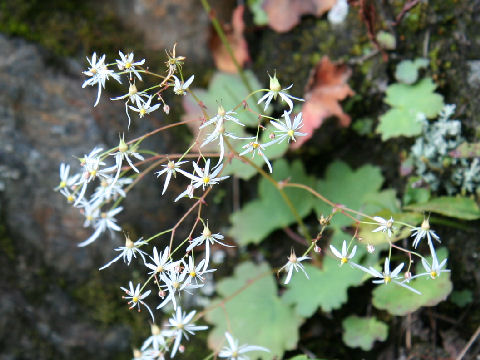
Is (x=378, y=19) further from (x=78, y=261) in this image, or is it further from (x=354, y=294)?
(x=78, y=261)

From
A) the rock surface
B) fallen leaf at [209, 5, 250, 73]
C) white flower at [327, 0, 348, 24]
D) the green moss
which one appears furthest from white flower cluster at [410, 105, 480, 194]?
the green moss

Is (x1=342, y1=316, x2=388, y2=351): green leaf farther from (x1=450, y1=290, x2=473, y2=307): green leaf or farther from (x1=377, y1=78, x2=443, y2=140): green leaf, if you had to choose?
(x1=377, y1=78, x2=443, y2=140): green leaf

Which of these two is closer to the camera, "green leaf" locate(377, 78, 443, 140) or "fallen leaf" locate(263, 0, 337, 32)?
"green leaf" locate(377, 78, 443, 140)

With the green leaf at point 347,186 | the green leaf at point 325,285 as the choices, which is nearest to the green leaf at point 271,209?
the green leaf at point 347,186

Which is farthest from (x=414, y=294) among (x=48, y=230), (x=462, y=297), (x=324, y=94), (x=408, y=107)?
(x=48, y=230)

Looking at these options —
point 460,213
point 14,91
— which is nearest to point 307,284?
point 460,213

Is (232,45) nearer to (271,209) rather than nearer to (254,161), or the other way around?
(254,161)
